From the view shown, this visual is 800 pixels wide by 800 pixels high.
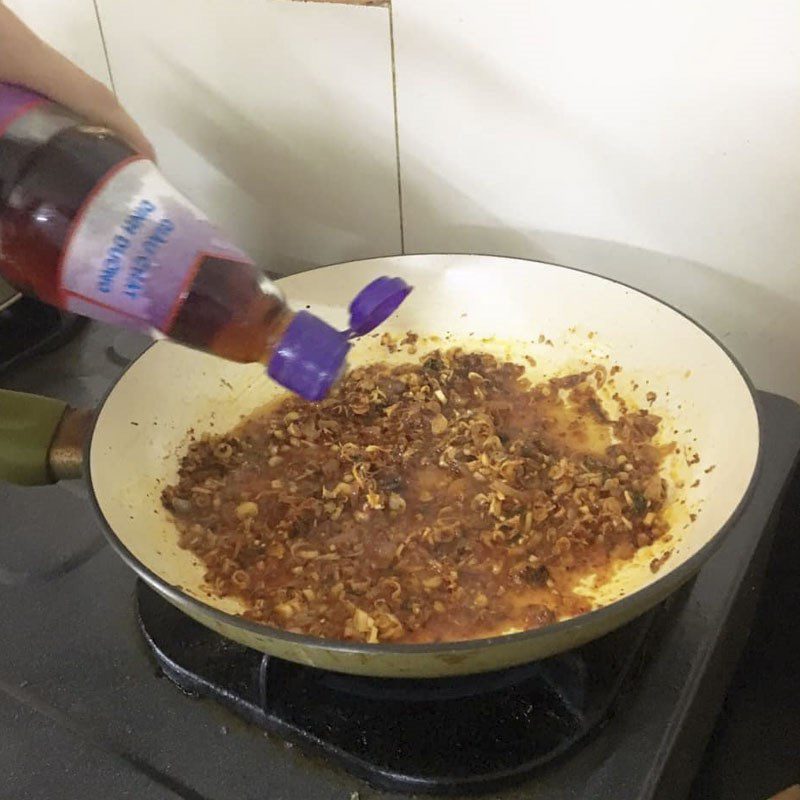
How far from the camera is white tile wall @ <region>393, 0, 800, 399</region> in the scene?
722 millimetres

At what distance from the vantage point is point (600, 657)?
62 centimetres

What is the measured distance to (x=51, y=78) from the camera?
23.5 inches

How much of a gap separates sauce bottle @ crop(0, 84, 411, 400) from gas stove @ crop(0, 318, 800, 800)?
9.4 inches

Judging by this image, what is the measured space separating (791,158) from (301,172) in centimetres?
53

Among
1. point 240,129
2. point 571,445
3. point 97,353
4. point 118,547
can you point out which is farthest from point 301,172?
point 118,547

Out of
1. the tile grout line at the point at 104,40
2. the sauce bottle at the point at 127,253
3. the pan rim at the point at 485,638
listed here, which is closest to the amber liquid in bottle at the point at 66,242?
the sauce bottle at the point at 127,253

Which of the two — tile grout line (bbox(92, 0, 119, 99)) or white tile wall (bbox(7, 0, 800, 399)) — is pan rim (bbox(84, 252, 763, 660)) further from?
tile grout line (bbox(92, 0, 119, 99))

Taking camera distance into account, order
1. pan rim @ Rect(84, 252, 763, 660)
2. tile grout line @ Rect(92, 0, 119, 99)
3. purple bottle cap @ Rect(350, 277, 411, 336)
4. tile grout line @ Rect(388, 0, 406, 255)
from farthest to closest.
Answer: tile grout line @ Rect(92, 0, 119, 99) → tile grout line @ Rect(388, 0, 406, 255) → purple bottle cap @ Rect(350, 277, 411, 336) → pan rim @ Rect(84, 252, 763, 660)

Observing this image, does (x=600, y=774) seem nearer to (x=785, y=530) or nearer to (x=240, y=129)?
(x=785, y=530)

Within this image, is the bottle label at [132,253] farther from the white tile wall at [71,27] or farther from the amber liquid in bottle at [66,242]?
the white tile wall at [71,27]

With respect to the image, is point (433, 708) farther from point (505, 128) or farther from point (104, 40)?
point (104, 40)

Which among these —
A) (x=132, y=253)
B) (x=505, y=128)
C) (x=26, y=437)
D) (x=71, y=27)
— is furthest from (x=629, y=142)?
(x=71, y=27)

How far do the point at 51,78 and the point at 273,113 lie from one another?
1.31 feet

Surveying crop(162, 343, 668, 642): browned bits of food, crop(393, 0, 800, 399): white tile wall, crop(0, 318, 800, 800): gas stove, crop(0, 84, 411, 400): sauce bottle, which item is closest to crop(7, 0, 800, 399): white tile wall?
crop(393, 0, 800, 399): white tile wall
